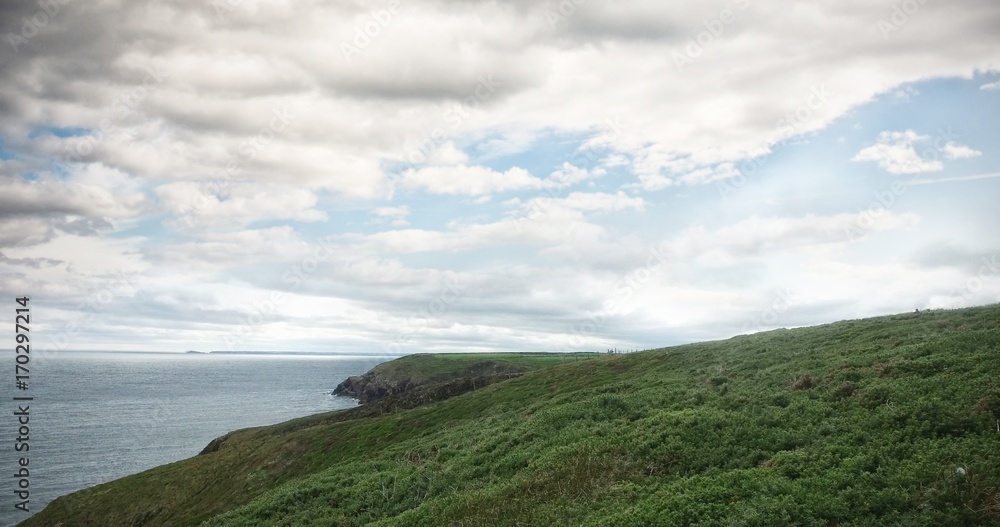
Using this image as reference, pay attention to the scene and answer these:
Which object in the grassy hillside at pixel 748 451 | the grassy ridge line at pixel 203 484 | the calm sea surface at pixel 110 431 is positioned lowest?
the calm sea surface at pixel 110 431

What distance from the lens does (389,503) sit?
26188mm

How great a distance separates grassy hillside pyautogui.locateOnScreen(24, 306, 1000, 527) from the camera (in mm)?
13867

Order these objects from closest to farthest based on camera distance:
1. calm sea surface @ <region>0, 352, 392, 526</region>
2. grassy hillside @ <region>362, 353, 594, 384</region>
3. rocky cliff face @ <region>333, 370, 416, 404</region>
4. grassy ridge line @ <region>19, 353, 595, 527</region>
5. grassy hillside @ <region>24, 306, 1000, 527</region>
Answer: grassy hillside @ <region>24, 306, 1000, 527</region>, grassy ridge line @ <region>19, 353, 595, 527</region>, calm sea surface @ <region>0, 352, 392, 526</region>, grassy hillside @ <region>362, 353, 594, 384</region>, rocky cliff face @ <region>333, 370, 416, 404</region>

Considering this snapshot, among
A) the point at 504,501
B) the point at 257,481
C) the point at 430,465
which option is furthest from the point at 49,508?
the point at 504,501

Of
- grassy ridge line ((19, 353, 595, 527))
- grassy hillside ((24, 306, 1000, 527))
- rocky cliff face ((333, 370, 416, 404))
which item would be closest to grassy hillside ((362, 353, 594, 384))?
rocky cliff face ((333, 370, 416, 404))

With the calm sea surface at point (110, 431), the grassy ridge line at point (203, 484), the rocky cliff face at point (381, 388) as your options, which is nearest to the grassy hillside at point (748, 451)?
the grassy ridge line at point (203, 484)

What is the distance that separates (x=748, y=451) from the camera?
18.9 m

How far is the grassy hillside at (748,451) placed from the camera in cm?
1387

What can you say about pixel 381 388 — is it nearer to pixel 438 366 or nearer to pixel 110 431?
pixel 438 366

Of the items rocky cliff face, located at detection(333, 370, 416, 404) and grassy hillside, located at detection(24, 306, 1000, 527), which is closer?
grassy hillside, located at detection(24, 306, 1000, 527)

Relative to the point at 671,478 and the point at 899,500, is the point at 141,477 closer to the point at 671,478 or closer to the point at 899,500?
the point at 671,478

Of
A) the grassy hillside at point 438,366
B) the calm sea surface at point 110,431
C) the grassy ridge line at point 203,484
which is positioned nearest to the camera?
the grassy ridge line at point 203,484

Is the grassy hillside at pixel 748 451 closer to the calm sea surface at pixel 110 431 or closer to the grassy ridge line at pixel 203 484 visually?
the grassy ridge line at pixel 203 484

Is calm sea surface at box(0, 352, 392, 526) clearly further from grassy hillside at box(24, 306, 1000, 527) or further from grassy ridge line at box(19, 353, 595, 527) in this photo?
grassy hillside at box(24, 306, 1000, 527)
